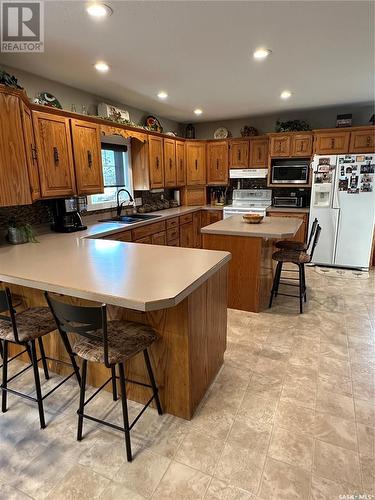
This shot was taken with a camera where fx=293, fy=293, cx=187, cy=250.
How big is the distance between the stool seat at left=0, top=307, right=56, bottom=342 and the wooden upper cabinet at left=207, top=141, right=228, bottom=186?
4465 millimetres

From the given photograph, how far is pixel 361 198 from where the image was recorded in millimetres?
4336

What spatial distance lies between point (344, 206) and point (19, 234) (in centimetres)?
432

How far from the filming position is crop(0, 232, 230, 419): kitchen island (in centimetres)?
148

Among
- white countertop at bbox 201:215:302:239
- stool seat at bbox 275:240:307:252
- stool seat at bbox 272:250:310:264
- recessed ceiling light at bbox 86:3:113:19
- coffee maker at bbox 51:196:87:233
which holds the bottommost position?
stool seat at bbox 272:250:310:264

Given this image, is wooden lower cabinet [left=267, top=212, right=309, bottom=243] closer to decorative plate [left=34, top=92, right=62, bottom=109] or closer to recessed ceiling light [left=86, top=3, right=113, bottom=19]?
decorative plate [left=34, top=92, right=62, bottom=109]

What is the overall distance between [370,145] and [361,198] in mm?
771

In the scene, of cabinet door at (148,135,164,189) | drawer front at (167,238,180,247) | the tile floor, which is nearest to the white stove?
drawer front at (167,238,180,247)

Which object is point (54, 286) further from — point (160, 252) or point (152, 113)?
point (152, 113)

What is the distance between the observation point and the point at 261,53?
2557 mm

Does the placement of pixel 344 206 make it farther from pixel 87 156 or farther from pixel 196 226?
Result: pixel 87 156

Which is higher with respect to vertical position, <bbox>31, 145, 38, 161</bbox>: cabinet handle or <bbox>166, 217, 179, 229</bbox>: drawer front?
<bbox>31, 145, 38, 161</bbox>: cabinet handle

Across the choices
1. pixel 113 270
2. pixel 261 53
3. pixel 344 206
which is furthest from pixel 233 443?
pixel 344 206

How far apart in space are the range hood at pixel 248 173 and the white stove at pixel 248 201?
29 centimetres

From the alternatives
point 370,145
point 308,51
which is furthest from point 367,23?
point 370,145
